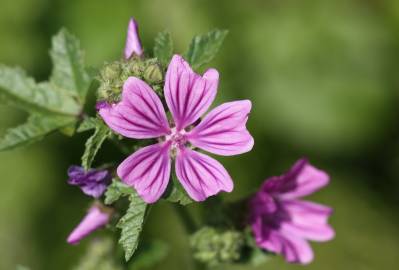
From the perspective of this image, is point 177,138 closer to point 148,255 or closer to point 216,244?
point 216,244

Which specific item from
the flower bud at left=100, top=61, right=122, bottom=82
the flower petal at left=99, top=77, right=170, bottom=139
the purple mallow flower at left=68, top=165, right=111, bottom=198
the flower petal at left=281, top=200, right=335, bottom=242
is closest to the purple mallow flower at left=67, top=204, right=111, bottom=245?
the purple mallow flower at left=68, top=165, right=111, bottom=198

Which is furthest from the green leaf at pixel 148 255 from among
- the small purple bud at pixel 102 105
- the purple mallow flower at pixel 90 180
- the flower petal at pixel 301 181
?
the small purple bud at pixel 102 105

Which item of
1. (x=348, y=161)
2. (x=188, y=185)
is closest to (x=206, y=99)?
(x=188, y=185)

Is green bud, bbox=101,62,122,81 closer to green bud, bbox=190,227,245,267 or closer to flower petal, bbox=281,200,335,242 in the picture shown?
green bud, bbox=190,227,245,267

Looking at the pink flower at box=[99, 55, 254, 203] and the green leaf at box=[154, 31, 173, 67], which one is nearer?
the pink flower at box=[99, 55, 254, 203]

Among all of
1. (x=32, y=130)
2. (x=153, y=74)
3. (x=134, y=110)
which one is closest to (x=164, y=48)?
(x=153, y=74)
